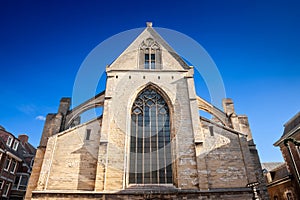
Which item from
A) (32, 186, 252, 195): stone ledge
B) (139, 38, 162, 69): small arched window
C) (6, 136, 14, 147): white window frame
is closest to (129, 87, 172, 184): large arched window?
(32, 186, 252, 195): stone ledge

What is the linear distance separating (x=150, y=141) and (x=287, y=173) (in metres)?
12.6

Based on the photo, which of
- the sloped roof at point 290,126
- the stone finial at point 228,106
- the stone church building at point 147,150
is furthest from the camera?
the sloped roof at point 290,126

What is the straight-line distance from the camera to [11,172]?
20547mm

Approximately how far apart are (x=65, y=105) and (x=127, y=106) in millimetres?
5293

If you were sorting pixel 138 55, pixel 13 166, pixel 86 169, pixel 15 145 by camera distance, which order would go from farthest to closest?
pixel 15 145, pixel 13 166, pixel 138 55, pixel 86 169

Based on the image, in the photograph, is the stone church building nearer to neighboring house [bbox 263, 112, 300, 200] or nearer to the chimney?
neighboring house [bbox 263, 112, 300, 200]

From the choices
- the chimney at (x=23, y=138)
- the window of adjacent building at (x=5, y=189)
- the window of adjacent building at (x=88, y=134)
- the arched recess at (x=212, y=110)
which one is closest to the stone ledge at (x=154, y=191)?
the window of adjacent building at (x=88, y=134)

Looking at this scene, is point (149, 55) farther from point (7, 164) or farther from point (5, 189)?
point (5, 189)

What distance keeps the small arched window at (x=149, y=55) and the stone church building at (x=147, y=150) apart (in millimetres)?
934

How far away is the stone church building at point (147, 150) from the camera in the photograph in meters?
11.2

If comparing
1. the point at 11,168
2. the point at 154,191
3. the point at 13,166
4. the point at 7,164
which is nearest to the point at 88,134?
the point at 154,191

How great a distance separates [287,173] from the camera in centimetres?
1738

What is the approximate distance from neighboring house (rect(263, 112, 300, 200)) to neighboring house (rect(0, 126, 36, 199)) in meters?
23.5

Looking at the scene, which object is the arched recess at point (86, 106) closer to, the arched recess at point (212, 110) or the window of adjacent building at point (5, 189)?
the arched recess at point (212, 110)
